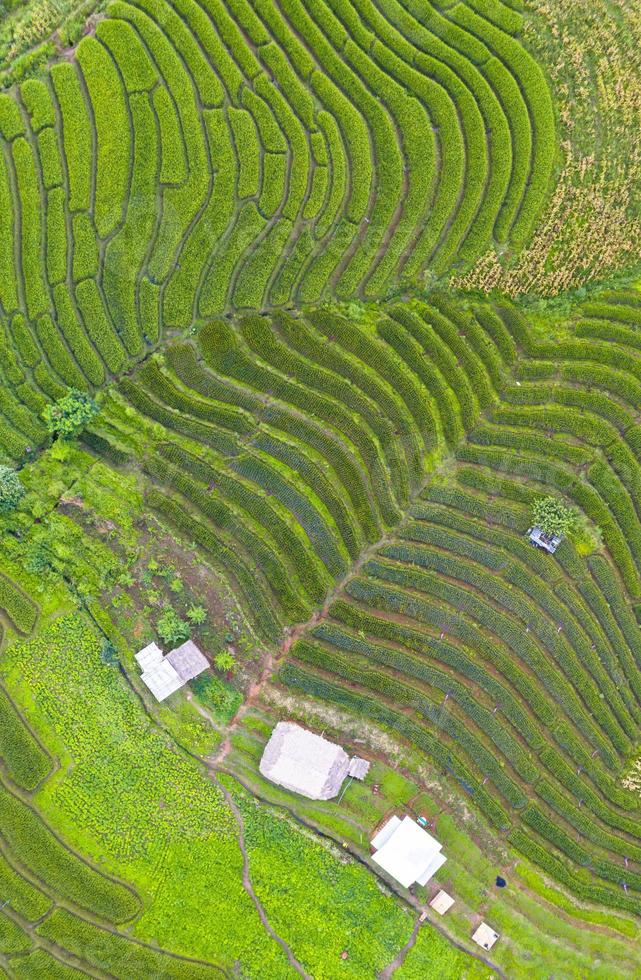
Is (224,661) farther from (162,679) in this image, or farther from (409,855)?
(409,855)

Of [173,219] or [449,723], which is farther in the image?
[173,219]

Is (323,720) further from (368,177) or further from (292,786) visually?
(368,177)

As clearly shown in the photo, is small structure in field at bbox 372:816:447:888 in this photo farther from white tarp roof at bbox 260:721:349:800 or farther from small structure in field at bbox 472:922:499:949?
small structure in field at bbox 472:922:499:949

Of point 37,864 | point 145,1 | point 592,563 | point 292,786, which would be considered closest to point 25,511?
point 37,864

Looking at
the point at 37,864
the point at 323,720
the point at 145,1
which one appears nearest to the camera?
the point at 37,864

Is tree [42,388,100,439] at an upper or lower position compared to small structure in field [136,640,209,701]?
upper

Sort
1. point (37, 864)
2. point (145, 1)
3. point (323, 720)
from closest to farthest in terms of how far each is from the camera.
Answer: point (37, 864) → point (323, 720) → point (145, 1)

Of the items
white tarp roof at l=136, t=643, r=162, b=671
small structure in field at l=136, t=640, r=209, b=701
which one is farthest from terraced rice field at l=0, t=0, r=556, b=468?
small structure in field at l=136, t=640, r=209, b=701

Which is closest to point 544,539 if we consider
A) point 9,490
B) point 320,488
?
point 320,488
